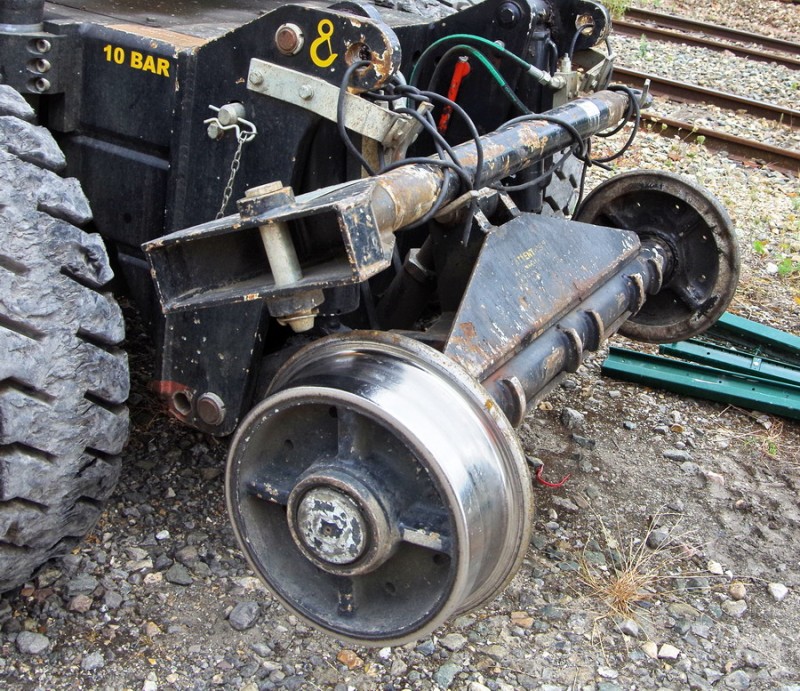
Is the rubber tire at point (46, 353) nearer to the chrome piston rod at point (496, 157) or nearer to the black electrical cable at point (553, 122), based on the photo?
the chrome piston rod at point (496, 157)

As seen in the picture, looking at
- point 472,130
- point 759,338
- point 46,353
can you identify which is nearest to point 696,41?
point 759,338

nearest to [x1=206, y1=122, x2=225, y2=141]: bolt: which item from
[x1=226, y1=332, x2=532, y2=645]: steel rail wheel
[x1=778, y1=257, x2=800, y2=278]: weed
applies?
[x1=226, y1=332, x2=532, y2=645]: steel rail wheel

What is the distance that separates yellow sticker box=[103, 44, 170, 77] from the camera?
2645 millimetres

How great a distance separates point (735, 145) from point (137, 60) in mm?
5984

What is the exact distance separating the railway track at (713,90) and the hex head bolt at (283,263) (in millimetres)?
6049

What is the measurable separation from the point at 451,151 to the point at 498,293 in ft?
1.35

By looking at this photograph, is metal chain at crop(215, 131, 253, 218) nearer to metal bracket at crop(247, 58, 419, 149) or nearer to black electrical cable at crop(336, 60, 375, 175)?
metal bracket at crop(247, 58, 419, 149)

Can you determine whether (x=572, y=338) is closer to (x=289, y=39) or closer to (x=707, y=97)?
(x=289, y=39)

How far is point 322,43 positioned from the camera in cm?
235

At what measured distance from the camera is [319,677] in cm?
258

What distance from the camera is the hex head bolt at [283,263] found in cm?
207

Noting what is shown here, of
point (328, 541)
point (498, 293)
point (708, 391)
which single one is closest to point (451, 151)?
point (498, 293)

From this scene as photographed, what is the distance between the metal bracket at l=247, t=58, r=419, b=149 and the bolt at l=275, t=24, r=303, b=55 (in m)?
0.05

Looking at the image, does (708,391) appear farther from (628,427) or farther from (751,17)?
(751,17)
